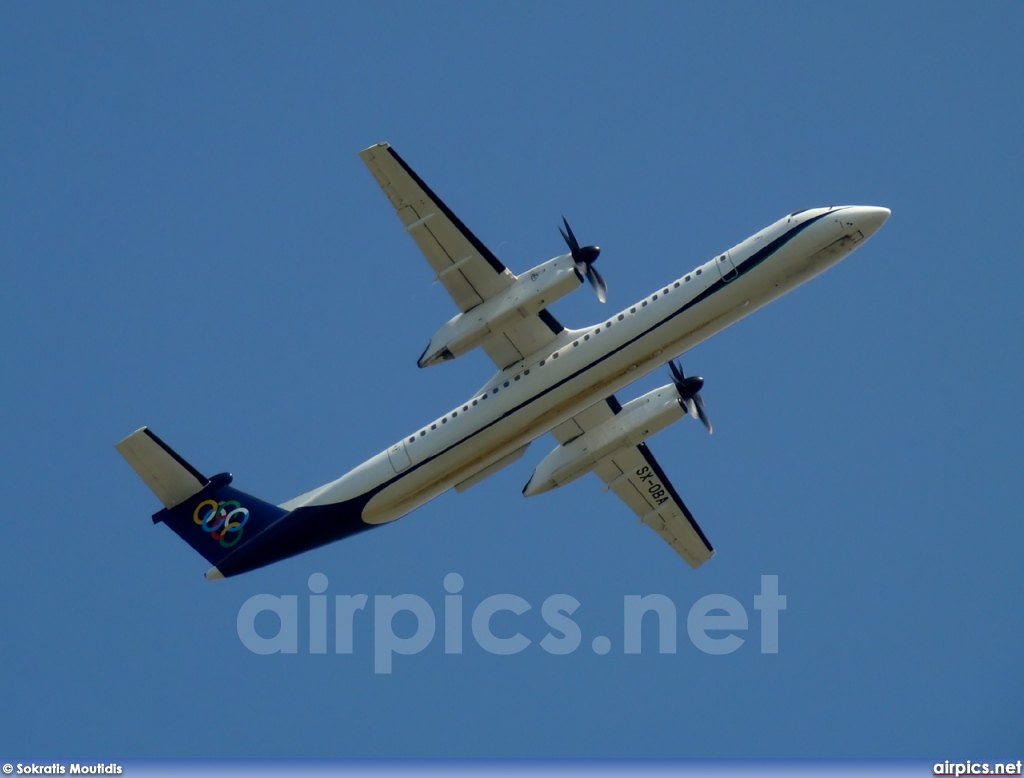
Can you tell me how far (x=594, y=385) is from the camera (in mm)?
29219

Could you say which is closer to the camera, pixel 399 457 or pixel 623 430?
pixel 399 457

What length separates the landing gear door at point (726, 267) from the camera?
94.5ft

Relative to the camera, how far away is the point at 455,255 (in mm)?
29688

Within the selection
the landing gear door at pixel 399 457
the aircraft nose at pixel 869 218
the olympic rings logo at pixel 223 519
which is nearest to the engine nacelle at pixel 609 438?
the landing gear door at pixel 399 457

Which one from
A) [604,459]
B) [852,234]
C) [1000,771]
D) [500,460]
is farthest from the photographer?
[604,459]

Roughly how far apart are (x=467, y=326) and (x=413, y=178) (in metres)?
3.35

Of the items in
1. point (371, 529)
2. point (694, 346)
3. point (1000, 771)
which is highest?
point (694, 346)

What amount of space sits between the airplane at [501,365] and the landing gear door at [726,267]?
2 centimetres

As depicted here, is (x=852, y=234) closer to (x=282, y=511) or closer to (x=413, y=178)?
(x=413, y=178)

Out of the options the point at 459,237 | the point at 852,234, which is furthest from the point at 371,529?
the point at 852,234

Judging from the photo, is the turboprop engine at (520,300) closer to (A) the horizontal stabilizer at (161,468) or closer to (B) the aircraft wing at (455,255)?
(B) the aircraft wing at (455,255)

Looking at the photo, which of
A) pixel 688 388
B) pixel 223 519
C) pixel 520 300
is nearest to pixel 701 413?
pixel 688 388

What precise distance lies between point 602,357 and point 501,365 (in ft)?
8.40

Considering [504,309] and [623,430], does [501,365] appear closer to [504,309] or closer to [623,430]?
[504,309]
